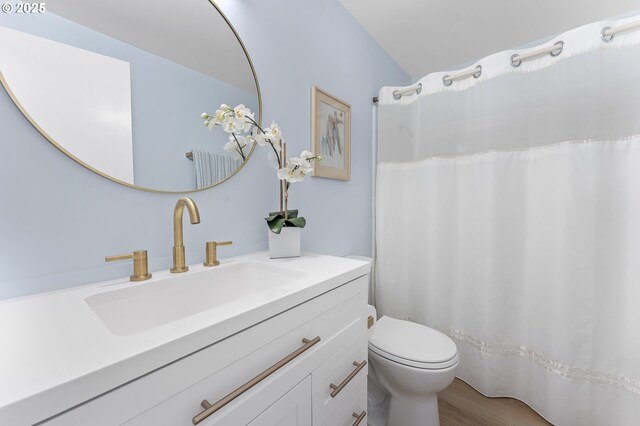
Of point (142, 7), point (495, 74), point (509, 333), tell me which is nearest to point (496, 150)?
point (495, 74)

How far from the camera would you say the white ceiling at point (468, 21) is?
1616mm

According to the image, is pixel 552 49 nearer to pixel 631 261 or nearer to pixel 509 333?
pixel 631 261

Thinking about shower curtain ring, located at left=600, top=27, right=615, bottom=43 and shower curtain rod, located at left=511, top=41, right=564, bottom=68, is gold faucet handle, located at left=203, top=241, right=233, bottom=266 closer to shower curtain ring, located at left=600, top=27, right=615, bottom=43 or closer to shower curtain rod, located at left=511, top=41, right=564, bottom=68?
shower curtain rod, located at left=511, top=41, right=564, bottom=68

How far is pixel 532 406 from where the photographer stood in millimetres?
→ 1475

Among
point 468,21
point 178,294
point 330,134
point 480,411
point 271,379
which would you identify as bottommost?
point 480,411

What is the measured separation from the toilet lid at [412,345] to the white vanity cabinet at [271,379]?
0.29 meters

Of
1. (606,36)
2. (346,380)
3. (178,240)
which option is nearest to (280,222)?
(178,240)

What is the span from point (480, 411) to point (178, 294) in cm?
167

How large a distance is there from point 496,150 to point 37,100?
6.21ft

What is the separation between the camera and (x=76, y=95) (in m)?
0.73

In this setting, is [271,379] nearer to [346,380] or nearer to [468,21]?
[346,380]

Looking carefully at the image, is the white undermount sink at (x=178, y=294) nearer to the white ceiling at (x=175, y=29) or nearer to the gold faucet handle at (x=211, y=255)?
the gold faucet handle at (x=211, y=255)

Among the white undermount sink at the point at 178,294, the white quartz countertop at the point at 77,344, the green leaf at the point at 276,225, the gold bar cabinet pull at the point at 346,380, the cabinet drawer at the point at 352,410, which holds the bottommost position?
the cabinet drawer at the point at 352,410

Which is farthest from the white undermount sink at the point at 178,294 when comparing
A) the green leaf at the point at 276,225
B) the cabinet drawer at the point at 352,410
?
the cabinet drawer at the point at 352,410
